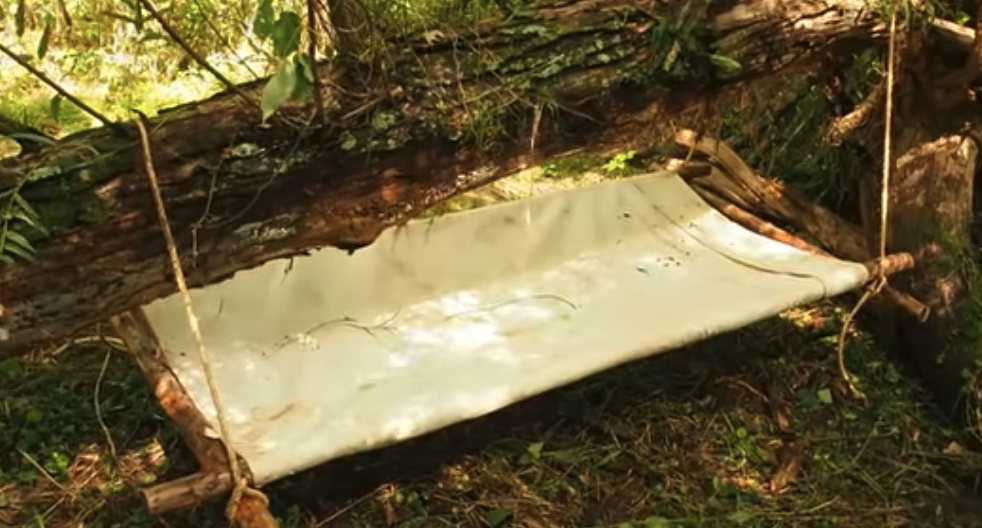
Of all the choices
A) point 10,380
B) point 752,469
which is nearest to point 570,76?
point 752,469

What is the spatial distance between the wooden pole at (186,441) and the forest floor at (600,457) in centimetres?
Result: 34

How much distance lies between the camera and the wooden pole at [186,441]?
1.60 meters

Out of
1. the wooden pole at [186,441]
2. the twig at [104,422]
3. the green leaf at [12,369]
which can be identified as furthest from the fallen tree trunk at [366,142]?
the green leaf at [12,369]

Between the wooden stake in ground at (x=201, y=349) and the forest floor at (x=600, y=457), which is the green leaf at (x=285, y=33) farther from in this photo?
the forest floor at (x=600, y=457)

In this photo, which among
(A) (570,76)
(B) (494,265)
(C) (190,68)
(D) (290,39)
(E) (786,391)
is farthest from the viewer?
(C) (190,68)

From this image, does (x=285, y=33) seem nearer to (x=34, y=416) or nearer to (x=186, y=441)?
(x=186, y=441)

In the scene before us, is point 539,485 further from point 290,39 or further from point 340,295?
point 290,39

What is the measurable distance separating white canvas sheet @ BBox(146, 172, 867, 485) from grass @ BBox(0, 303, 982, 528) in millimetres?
287

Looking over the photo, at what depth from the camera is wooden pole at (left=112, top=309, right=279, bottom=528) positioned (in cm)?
160

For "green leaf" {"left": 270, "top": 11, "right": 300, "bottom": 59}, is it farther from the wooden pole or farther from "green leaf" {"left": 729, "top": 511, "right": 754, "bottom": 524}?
"green leaf" {"left": 729, "top": 511, "right": 754, "bottom": 524}

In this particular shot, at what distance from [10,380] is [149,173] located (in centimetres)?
105

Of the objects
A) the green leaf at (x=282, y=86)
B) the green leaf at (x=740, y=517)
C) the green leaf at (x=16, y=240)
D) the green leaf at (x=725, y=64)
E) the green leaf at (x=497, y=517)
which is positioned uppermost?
the green leaf at (x=282, y=86)

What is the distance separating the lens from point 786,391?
8.64 ft

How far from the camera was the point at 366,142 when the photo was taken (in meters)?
1.88
